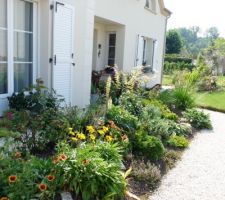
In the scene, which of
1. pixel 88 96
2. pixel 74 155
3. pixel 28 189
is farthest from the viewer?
pixel 88 96

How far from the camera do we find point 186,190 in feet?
13.2

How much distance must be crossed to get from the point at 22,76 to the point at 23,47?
60 cm

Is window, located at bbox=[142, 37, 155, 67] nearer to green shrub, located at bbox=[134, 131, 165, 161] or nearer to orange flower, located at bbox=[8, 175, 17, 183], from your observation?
green shrub, located at bbox=[134, 131, 165, 161]

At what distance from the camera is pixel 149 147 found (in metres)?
4.70

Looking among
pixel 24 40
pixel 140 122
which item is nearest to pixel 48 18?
pixel 24 40

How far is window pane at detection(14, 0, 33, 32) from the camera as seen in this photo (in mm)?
5766

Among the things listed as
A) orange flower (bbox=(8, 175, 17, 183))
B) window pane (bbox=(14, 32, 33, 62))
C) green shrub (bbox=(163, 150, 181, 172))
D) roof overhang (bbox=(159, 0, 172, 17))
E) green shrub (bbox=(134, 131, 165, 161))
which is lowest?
green shrub (bbox=(163, 150, 181, 172))

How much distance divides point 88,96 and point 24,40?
2.43 metres

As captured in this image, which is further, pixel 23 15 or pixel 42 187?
pixel 23 15

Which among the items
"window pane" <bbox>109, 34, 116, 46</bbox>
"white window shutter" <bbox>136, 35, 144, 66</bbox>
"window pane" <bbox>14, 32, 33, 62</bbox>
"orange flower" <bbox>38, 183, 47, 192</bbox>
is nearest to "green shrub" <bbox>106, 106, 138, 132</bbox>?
"window pane" <bbox>14, 32, 33, 62</bbox>

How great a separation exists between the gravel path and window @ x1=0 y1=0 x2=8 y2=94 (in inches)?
139

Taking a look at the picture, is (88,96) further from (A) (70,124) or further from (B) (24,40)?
(A) (70,124)

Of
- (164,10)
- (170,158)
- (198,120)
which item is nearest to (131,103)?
(170,158)

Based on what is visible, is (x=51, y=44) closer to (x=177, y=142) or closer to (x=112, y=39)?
(x=177, y=142)
